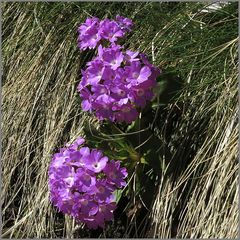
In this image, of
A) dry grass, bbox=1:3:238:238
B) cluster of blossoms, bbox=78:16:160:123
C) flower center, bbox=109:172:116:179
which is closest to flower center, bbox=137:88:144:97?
cluster of blossoms, bbox=78:16:160:123

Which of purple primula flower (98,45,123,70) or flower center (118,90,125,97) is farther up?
purple primula flower (98,45,123,70)

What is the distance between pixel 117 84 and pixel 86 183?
0.93ft

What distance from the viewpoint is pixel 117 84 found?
5.49ft

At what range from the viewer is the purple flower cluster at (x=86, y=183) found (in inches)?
65.6

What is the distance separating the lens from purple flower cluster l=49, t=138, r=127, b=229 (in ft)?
5.47

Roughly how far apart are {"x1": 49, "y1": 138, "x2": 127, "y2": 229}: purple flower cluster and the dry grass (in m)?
0.18

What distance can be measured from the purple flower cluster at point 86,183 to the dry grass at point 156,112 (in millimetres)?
184

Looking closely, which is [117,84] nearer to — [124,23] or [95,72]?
[95,72]

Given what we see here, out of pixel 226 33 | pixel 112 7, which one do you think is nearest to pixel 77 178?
pixel 226 33

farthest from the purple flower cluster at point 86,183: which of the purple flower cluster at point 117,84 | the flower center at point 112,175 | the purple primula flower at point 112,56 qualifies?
the purple primula flower at point 112,56

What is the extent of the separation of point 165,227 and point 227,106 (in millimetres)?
Answer: 399

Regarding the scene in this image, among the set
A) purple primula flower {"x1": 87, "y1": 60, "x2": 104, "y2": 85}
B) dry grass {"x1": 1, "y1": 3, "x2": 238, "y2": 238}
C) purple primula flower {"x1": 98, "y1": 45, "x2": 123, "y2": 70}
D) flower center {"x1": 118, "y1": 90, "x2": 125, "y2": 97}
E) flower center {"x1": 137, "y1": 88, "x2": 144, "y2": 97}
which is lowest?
dry grass {"x1": 1, "y1": 3, "x2": 238, "y2": 238}

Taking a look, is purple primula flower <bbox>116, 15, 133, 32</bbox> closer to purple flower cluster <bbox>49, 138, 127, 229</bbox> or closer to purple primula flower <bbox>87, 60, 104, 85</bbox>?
purple primula flower <bbox>87, 60, 104, 85</bbox>

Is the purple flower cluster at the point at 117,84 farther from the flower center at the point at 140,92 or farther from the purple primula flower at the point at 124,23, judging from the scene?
the purple primula flower at the point at 124,23
